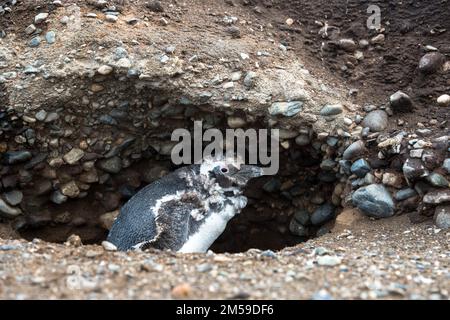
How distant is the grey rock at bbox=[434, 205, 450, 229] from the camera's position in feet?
10.1

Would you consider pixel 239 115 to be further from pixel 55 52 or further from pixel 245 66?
pixel 55 52

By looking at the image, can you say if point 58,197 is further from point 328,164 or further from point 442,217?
point 442,217

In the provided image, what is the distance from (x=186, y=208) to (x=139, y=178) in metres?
0.67

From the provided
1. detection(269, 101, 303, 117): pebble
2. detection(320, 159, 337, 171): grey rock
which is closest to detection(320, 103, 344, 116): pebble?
detection(269, 101, 303, 117): pebble

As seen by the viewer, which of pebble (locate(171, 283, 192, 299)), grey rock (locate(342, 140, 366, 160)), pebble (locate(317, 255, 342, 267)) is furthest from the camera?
grey rock (locate(342, 140, 366, 160))

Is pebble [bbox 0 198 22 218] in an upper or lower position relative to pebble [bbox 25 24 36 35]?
lower

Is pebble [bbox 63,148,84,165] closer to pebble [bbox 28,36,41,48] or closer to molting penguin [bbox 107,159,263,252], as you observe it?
molting penguin [bbox 107,159,263,252]

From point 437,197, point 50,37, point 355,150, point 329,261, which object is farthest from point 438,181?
point 50,37

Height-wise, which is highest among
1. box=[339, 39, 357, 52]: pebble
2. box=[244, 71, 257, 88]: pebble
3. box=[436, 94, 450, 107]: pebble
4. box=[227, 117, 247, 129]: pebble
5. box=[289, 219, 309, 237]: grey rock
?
box=[339, 39, 357, 52]: pebble

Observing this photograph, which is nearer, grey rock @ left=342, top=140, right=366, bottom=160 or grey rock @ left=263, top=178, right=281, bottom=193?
grey rock @ left=342, top=140, right=366, bottom=160

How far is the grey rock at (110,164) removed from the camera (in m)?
3.99

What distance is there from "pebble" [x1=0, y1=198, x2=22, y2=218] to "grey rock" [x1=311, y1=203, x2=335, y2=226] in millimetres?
1702

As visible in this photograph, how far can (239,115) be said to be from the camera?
371 cm

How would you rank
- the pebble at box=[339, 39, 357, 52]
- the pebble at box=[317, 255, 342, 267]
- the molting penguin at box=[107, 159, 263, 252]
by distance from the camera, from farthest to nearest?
the pebble at box=[339, 39, 357, 52] < the molting penguin at box=[107, 159, 263, 252] < the pebble at box=[317, 255, 342, 267]
